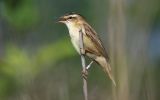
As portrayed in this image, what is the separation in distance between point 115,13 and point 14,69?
57 centimetres

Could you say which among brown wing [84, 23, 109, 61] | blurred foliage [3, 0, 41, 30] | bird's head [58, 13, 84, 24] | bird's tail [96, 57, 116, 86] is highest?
blurred foliage [3, 0, 41, 30]

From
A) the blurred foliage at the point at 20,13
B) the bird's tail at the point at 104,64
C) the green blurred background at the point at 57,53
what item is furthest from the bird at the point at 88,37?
the blurred foliage at the point at 20,13

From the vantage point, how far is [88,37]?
143 inches

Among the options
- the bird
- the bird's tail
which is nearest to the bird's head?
the bird

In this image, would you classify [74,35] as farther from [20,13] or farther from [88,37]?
[20,13]

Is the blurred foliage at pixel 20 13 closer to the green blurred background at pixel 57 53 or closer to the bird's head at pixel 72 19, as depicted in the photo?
the green blurred background at pixel 57 53

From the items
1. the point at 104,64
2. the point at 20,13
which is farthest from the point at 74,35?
the point at 20,13

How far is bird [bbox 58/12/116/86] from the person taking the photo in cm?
353

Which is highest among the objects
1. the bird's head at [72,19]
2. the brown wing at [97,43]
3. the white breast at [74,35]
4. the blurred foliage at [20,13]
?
the blurred foliage at [20,13]

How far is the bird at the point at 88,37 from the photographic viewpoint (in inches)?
139

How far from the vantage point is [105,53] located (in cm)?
362

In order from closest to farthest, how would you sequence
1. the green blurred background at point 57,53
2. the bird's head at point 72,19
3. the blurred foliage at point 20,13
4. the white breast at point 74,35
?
the green blurred background at point 57,53 < the blurred foliage at point 20,13 < the white breast at point 74,35 < the bird's head at point 72,19

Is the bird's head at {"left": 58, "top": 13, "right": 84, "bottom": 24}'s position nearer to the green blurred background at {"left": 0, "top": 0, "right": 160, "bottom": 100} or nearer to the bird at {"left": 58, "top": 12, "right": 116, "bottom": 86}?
the bird at {"left": 58, "top": 12, "right": 116, "bottom": 86}

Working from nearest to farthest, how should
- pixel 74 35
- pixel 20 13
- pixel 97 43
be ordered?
pixel 20 13 < pixel 74 35 < pixel 97 43
